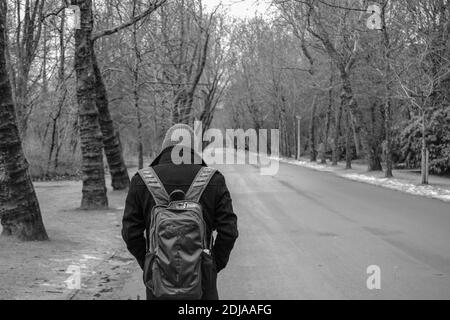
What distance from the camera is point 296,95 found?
61.9m

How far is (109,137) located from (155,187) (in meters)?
15.4

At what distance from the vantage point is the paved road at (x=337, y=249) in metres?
7.52

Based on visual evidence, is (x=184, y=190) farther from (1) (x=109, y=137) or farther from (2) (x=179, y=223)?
(1) (x=109, y=137)

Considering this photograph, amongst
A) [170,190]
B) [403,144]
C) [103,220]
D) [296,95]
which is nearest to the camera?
[170,190]

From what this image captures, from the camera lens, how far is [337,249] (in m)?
10.3

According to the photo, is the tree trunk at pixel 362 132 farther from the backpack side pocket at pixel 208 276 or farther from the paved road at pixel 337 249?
the backpack side pocket at pixel 208 276

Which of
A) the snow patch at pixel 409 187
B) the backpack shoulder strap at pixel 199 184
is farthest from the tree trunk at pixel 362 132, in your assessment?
the backpack shoulder strap at pixel 199 184

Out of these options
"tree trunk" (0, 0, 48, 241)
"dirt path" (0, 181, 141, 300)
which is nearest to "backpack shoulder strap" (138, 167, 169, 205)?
"dirt path" (0, 181, 141, 300)

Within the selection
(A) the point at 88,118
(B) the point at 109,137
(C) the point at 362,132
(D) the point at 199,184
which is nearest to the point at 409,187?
(C) the point at 362,132

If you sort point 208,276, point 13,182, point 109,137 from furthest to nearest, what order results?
1. point 109,137
2. point 13,182
3. point 208,276

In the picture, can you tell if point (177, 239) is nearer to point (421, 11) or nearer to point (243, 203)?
point (243, 203)

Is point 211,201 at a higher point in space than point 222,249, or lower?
higher
